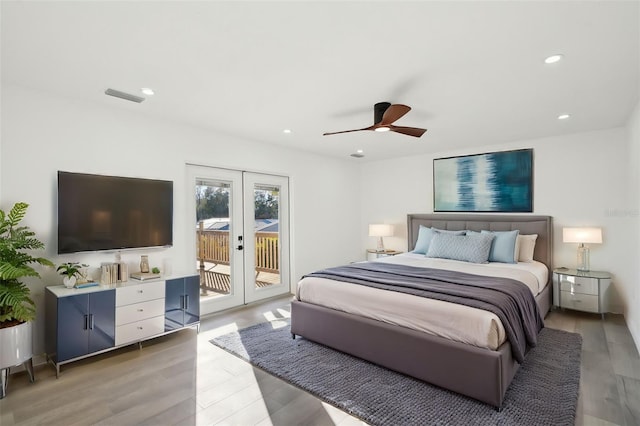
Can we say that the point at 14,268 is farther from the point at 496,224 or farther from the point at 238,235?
the point at 496,224

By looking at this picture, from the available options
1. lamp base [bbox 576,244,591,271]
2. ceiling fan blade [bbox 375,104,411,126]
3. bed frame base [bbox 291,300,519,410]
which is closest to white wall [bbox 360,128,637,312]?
lamp base [bbox 576,244,591,271]

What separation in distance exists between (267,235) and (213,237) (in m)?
0.93

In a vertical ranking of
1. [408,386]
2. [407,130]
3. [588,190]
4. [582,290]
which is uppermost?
[407,130]

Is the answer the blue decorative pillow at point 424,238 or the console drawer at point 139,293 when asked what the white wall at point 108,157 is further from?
the blue decorative pillow at point 424,238

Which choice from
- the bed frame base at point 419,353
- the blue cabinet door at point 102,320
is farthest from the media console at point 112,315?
the bed frame base at point 419,353

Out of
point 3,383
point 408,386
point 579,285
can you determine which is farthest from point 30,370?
point 579,285

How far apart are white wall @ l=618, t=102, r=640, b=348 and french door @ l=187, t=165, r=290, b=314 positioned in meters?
4.23

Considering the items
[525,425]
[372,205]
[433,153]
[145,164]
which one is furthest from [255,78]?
[372,205]

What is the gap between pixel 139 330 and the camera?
3215 mm

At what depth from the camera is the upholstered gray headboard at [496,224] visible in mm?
4613

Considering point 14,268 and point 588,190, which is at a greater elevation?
point 588,190

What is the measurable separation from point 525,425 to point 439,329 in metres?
0.74

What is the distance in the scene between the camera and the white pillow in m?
4.52

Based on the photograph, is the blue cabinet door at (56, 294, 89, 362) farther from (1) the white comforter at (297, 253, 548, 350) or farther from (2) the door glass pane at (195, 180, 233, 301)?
(1) the white comforter at (297, 253, 548, 350)
